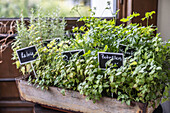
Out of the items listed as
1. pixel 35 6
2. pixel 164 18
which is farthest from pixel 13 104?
pixel 164 18

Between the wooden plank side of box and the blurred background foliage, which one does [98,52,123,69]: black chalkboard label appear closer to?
the wooden plank side of box

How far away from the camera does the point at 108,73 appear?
872mm

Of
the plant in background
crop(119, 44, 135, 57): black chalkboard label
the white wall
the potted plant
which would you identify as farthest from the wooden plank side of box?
the white wall

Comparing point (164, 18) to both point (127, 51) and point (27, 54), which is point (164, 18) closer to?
point (127, 51)

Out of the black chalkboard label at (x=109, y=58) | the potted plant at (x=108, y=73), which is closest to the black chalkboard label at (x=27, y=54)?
the potted plant at (x=108, y=73)

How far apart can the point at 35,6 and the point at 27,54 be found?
72 cm

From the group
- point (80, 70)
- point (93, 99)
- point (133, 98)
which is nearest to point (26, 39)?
point (80, 70)

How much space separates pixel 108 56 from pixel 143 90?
0.25 metres

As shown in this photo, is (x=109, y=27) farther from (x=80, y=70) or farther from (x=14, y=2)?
(x=14, y=2)

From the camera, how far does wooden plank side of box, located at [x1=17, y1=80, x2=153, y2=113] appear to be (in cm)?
88

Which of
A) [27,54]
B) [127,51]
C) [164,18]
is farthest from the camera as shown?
[164,18]

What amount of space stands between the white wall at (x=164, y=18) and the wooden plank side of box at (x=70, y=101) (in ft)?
2.49

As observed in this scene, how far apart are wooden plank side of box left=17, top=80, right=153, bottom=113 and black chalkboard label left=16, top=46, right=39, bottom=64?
143 mm

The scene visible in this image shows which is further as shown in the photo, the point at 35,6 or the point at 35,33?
the point at 35,6
